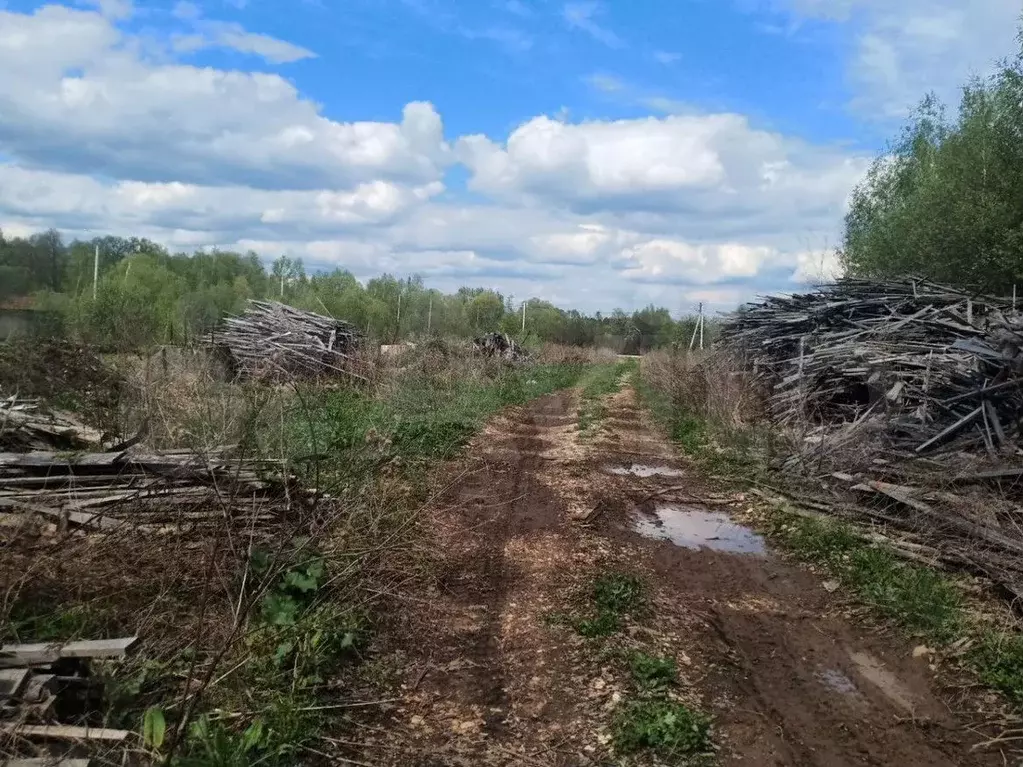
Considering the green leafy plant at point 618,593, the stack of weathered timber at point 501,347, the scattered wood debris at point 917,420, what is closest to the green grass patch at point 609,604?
the green leafy plant at point 618,593

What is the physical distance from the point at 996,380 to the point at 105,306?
19.2 meters

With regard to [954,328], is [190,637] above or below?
below

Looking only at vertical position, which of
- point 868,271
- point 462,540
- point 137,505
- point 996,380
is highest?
point 868,271

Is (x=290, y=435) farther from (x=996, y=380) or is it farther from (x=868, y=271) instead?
(x=868, y=271)

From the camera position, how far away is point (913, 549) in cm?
712

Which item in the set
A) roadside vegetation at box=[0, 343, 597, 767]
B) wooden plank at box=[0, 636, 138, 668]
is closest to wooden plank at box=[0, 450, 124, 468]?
roadside vegetation at box=[0, 343, 597, 767]

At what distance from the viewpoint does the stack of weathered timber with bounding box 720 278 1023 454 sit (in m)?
8.95

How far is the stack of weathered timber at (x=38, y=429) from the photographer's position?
730 cm

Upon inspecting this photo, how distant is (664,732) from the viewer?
4.07 meters

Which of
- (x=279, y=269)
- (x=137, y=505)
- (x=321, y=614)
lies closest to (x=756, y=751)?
(x=321, y=614)

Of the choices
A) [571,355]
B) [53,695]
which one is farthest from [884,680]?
[571,355]

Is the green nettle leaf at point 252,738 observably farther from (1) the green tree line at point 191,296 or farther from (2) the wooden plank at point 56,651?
(1) the green tree line at point 191,296

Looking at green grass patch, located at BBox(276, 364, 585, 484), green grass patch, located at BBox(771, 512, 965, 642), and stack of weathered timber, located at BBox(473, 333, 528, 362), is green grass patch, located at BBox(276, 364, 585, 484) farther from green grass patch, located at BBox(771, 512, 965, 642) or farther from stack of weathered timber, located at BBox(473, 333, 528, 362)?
stack of weathered timber, located at BBox(473, 333, 528, 362)

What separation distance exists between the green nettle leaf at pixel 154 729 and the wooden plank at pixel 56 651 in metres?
0.63
